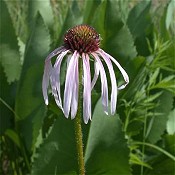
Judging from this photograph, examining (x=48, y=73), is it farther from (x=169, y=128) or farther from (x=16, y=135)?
(x=169, y=128)

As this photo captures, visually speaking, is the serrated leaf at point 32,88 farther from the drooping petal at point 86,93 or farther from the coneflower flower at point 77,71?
the drooping petal at point 86,93

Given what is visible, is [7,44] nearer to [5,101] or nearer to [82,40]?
[5,101]

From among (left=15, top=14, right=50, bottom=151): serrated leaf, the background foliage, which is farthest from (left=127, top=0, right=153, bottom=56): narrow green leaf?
(left=15, top=14, right=50, bottom=151): serrated leaf

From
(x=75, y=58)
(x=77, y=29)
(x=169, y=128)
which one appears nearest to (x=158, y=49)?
(x=169, y=128)

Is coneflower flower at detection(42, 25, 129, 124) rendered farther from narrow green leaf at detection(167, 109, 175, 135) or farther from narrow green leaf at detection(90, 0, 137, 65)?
narrow green leaf at detection(167, 109, 175, 135)

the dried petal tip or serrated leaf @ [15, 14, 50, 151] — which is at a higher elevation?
the dried petal tip

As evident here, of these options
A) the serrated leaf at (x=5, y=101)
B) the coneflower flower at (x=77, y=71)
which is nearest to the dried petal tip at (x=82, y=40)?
the coneflower flower at (x=77, y=71)
